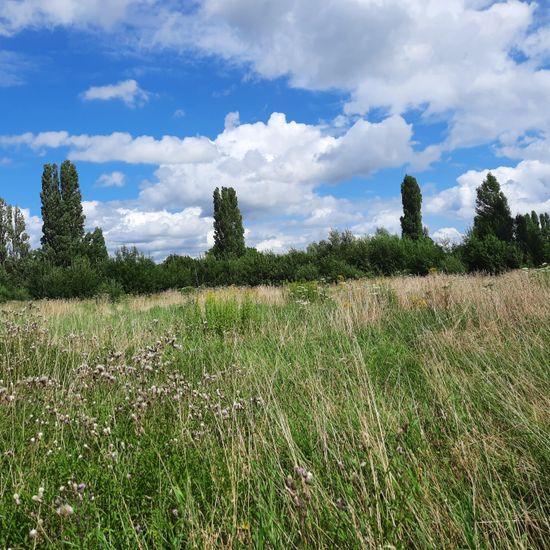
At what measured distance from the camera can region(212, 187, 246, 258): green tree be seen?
35.1 meters

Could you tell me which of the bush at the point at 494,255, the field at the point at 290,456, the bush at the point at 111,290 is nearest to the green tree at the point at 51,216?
the bush at the point at 111,290

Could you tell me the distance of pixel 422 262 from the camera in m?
21.6

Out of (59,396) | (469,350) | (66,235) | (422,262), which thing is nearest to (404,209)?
(422,262)

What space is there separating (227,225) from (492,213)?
18780mm

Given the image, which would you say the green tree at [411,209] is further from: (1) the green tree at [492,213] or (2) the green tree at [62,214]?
(2) the green tree at [62,214]

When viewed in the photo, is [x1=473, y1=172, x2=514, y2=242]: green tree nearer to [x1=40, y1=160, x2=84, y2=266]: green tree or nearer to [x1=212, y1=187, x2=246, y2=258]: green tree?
[x1=212, y1=187, x2=246, y2=258]: green tree

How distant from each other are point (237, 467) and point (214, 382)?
200 cm

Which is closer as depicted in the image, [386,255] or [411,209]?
[386,255]

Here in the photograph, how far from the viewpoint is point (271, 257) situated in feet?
80.6

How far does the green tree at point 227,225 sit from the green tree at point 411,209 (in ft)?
40.1

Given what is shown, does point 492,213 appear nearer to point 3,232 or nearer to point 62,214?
point 62,214

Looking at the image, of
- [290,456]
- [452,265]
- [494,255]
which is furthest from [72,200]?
[290,456]

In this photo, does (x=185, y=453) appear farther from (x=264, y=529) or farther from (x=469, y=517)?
(x=469, y=517)

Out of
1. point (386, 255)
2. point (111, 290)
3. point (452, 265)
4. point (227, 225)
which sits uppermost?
point (227, 225)
